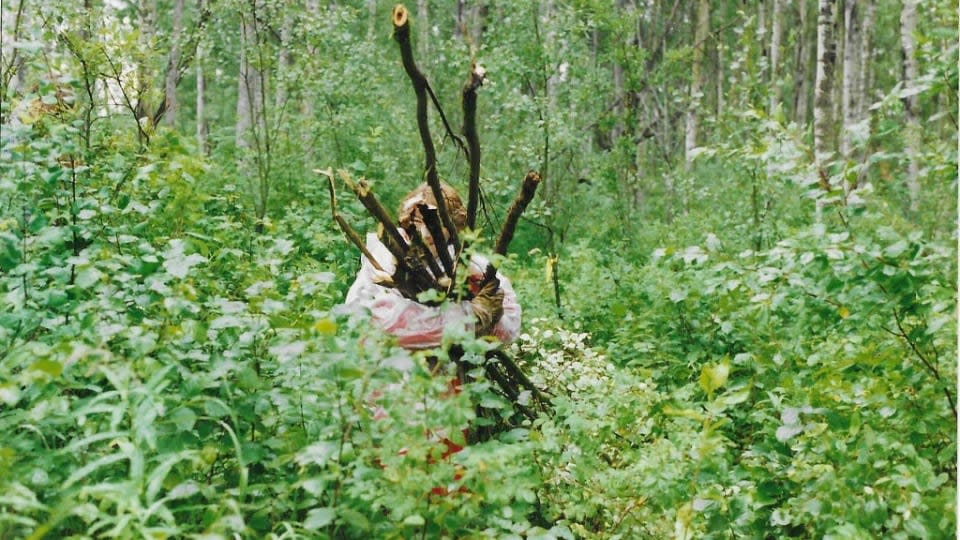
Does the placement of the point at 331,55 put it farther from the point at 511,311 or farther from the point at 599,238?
the point at 511,311

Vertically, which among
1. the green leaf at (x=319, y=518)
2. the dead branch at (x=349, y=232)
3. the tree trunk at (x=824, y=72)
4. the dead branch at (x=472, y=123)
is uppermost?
the tree trunk at (x=824, y=72)

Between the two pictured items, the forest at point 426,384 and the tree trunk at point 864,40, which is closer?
the forest at point 426,384

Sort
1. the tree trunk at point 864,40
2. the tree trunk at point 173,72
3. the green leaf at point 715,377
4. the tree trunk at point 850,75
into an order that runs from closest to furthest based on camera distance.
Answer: the green leaf at point 715,377, the tree trunk at point 173,72, the tree trunk at point 850,75, the tree trunk at point 864,40

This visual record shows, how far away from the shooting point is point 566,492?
327 cm

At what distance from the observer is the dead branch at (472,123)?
2.99 meters

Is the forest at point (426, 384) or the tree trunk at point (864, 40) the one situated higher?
the tree trunk at point (864, 40)

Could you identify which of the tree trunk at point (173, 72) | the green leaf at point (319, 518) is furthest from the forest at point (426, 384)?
the tree trunk at point (173, 72)

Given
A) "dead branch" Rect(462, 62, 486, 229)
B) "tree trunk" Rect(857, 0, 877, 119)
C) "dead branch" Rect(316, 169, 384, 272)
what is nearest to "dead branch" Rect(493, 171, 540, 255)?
"dead branch" Rect(462, 62, 486, 229)

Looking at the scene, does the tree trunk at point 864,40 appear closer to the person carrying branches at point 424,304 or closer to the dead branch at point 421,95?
the person carrying branches at point 424,304

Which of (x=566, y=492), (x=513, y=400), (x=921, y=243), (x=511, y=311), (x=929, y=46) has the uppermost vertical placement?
(x=929, y=46)

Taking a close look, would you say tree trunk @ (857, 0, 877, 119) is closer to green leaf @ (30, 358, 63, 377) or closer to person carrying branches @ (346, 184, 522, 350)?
person carrying branches @ (346, 184, 522, 350)

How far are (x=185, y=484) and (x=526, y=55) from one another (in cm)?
758

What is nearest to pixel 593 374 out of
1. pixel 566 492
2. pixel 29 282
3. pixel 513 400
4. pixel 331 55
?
pixel 513 400

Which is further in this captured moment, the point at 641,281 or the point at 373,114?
the point at 373,114
